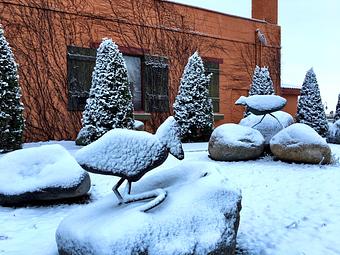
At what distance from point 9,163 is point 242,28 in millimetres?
13184

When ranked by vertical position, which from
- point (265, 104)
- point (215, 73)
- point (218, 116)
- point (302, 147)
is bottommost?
point (302, 147)

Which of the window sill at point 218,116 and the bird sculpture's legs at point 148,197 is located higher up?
the bird sculpture's legs at point 148,197

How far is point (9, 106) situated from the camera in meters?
7.43

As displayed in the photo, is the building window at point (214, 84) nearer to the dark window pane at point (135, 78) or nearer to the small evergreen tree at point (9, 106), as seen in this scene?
the dark window pane at point (135, 78)

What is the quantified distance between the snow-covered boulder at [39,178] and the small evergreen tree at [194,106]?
609 centimetres

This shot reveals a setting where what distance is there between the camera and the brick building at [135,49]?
10.6 meters

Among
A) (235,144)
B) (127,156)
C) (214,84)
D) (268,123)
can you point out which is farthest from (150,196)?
(214,84)

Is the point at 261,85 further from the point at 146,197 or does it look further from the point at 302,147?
the point at 146,197

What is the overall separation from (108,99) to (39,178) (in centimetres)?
432

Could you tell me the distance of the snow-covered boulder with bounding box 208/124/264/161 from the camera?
765cm

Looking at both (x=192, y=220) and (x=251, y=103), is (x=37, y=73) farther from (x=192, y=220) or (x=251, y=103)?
(x=192, y=220)

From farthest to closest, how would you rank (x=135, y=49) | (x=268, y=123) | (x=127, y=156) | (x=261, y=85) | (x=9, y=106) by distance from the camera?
(x=261, y=85), (x=135, y=49), (x=268, y=123), (x=9, y=106), (x=127, y=156)

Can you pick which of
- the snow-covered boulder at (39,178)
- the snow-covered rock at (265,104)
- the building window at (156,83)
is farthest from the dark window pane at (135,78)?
the snow-covered boulder at (39,178)

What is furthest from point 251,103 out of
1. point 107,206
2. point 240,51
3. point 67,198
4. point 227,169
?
point 240,51
